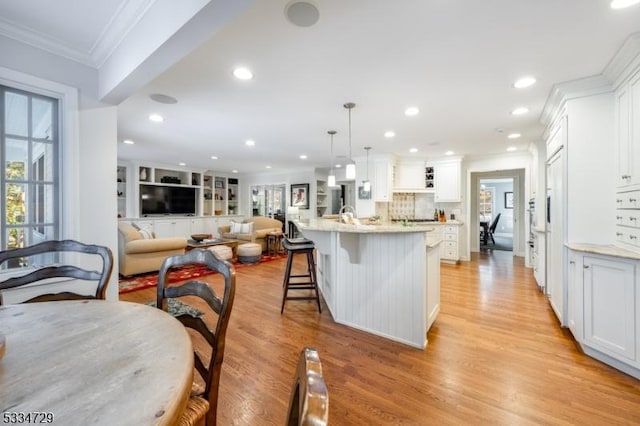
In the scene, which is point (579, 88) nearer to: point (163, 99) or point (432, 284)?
point (432, 284)

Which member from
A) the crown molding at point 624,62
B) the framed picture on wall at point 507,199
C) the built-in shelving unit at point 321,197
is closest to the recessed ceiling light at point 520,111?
the crown molding at point 624,62

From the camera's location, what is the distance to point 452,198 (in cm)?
589

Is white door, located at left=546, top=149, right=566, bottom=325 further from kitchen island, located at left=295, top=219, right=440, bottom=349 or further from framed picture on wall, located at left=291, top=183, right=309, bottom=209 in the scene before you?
framed picture on wall, located at left=291, top=183, right=309, bottom=209

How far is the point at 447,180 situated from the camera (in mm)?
→ 5945

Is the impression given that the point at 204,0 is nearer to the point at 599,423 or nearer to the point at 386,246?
the point at 386,246

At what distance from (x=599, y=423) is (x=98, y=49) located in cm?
406

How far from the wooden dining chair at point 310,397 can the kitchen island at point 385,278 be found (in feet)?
5.92

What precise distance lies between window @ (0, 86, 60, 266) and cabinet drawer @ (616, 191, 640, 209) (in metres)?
4.43

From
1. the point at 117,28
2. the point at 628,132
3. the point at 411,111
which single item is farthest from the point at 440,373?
the point at 117,28

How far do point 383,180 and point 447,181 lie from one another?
4.75 feet

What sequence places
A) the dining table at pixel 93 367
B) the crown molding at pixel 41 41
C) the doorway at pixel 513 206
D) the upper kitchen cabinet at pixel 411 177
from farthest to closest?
the doorway at pixel 513 206
the upper kitchen cabinet at pixel 411 177
the crown molding at pixel 41 41
the dining table at pixel 93 367

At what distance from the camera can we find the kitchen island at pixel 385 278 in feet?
7.63

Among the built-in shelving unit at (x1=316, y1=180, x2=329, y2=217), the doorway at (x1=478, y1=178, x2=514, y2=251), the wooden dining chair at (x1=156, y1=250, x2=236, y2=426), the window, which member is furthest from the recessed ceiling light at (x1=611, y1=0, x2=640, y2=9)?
the doorway at (x1=478, y1=178, x2=514, y2=251)

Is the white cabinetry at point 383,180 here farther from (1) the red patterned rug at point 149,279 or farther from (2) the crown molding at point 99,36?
(2) the crown molding at point 99,36
